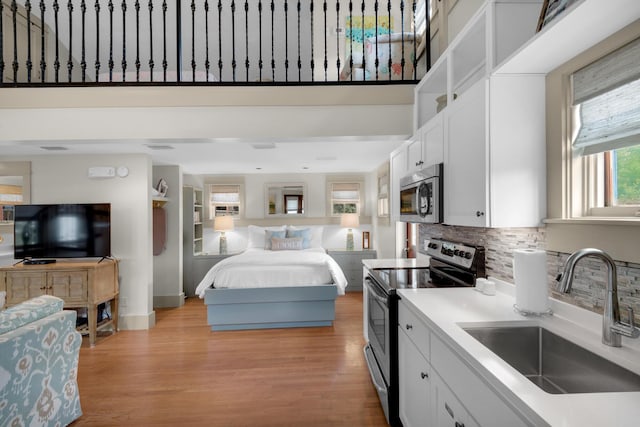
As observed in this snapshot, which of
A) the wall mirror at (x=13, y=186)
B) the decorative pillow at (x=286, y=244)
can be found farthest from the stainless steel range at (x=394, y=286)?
the wall mirror at (x=13, y=186)

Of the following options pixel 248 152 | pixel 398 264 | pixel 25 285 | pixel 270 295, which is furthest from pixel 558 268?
pixel 25 285

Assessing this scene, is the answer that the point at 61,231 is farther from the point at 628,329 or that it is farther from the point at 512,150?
the point at 628,329

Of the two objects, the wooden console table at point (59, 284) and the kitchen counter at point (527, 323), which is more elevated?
the kitchen counter at point (527, 323)

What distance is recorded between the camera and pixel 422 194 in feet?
7.60

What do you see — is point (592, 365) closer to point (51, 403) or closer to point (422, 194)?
point (422, 194)

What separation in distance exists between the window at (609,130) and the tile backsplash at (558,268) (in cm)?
24

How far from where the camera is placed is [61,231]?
12.9 feet

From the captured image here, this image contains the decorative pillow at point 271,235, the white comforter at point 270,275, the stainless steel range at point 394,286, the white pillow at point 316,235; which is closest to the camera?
the stainless steel range at point 394,286

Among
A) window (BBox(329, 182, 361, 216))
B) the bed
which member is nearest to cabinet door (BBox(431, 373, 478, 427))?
the bed

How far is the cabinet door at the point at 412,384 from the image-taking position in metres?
1.58

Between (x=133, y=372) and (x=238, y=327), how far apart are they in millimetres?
1295

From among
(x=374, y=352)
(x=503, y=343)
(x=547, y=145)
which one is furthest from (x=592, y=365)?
(x=374, y=352)

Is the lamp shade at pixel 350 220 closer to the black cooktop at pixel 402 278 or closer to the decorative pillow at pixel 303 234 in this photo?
the decorative pillow at pixel 303 234

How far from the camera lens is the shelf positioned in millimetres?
1095
